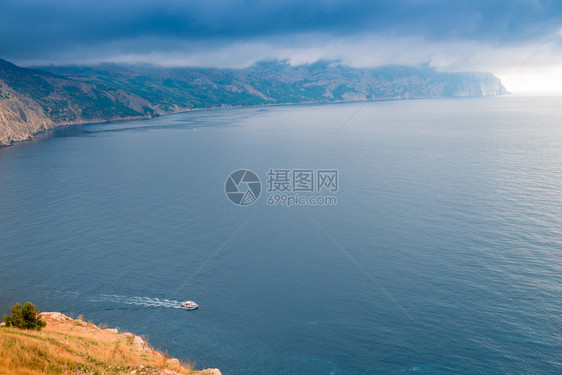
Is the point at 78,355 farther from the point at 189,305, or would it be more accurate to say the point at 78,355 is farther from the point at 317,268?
the point at 317,268

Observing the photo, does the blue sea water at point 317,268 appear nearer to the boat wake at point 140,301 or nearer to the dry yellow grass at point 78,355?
the boat wake at point 140,301

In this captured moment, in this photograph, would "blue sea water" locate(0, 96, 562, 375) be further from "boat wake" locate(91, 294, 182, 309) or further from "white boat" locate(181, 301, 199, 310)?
"white boat" locate(181, 301, 199, 310)

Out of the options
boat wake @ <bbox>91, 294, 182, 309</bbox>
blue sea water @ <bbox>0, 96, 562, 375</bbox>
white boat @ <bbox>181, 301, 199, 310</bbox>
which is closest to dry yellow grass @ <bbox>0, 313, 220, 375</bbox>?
blue sea water @ <bbox>0, 96, 562, 375</bbox>

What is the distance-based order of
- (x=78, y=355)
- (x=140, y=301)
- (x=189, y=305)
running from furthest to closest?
(x=140, y=301) < (x=189, y=305) < (x=78, y=355)

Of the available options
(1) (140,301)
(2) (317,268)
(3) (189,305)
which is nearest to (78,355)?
(3) (189,305)

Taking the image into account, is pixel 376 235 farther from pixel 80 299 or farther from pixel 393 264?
pixel 80 299

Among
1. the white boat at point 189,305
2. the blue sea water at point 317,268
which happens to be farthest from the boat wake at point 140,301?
the white boat at point 189,305
